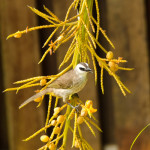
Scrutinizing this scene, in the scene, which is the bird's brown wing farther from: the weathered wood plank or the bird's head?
the weathered wood plank

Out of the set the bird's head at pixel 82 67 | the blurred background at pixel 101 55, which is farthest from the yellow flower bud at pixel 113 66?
the blurred background at pixel 101 55

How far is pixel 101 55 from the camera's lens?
114cm

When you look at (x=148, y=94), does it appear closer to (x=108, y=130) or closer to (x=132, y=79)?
(x=132, y=79)

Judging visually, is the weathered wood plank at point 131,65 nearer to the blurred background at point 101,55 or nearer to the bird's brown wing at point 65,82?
the blurred background at point 101,55

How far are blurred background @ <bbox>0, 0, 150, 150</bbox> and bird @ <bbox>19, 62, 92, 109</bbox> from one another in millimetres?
707

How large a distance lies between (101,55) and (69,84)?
0.76 m

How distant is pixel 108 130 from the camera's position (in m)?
1.26

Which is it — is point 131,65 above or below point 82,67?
below

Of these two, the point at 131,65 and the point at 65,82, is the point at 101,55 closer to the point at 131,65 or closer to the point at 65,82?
the point at 131,65

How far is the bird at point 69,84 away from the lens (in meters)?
0.35

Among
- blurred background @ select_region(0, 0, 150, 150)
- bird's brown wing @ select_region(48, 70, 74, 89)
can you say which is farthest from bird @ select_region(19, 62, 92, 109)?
blurred background @ select_region(0, 0, 150, 150)

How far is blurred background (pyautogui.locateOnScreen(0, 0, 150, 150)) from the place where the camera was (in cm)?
111

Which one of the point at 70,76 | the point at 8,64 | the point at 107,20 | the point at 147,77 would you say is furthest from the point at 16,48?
the point at 70,76

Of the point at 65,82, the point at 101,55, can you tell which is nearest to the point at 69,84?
the point at 65,82
